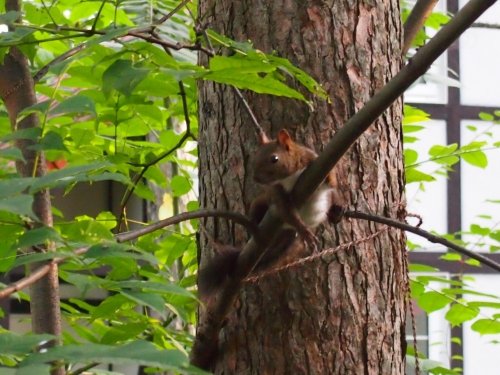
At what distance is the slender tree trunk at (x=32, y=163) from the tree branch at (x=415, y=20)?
2.57ft

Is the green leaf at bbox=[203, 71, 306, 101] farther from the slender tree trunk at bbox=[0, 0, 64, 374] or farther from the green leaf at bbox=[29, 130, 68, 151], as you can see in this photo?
the slender tree trunk at bbox=[0, 0, 64, 374]

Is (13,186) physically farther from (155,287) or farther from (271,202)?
(271,202)

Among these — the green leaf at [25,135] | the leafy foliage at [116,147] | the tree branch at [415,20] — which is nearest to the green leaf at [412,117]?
the leafy foliage at [116,147]

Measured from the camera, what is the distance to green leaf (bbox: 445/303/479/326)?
1998 millimetres

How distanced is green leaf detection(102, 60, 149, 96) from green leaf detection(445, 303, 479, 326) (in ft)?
4.16

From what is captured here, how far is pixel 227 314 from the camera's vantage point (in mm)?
1496

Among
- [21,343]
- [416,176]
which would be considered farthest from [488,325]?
[21,343]

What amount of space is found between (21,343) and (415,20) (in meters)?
1.31

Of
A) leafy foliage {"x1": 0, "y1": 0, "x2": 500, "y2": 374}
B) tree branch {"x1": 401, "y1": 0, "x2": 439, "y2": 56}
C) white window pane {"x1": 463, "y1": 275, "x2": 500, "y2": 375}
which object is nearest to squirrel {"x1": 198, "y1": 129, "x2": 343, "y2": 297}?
leafy foliage {"x1": 0, "y1": 0, "x2": 500, "y2": 374}

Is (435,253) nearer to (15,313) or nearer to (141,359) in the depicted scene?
(15,313)

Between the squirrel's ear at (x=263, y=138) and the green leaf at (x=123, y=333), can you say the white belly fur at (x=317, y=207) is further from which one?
the green leaf at (x=123, y=333)

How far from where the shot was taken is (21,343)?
2.36 ft

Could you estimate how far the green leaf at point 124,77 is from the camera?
93 cm

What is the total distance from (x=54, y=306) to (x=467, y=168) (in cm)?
503
